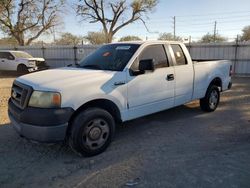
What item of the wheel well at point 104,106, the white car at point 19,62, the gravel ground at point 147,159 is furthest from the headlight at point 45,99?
the white car at point 19,62

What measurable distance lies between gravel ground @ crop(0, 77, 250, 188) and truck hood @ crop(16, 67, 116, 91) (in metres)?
1.19

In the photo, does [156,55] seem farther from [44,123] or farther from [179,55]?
[44,123]

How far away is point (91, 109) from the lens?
155 inches

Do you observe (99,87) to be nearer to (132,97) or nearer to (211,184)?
(132,97)

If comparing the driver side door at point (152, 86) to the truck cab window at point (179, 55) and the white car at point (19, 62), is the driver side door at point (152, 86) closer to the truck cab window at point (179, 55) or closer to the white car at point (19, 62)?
the truck cab window at point (179, 55)

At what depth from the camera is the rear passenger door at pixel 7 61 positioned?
635 inches

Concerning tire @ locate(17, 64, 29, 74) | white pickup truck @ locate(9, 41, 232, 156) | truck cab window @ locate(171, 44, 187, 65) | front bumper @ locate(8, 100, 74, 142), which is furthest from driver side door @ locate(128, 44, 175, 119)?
tire @ locate(17, 64, 29, 74)

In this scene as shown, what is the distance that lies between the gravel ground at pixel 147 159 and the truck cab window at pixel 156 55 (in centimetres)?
137

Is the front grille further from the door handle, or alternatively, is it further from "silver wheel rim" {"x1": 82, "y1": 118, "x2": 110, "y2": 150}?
the door handle

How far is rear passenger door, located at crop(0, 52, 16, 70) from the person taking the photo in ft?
53.0

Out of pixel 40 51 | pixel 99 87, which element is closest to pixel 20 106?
pixel 99 87

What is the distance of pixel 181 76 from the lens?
5.34 metres

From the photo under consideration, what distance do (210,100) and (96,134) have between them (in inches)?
143

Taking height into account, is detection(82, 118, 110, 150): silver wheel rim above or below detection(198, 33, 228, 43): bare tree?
below
